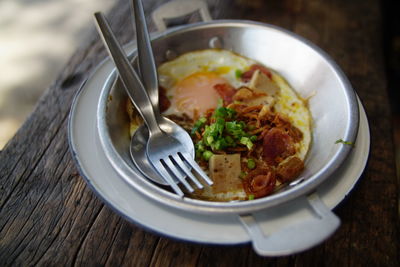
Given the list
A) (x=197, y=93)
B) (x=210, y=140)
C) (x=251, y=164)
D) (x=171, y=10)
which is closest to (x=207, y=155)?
(x=210, y=140)

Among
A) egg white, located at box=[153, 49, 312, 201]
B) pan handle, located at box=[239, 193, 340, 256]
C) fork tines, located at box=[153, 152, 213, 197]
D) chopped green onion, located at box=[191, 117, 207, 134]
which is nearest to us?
pan handle, located at box=[239, 193, 340, 256]

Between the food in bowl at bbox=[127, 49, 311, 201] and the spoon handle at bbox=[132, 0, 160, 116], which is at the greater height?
the spoon handle at bbox=[132, 0, 160, 116]

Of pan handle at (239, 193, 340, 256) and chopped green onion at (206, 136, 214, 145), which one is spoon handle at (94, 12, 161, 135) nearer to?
chopped green onion at (206, 136, 214, 145)

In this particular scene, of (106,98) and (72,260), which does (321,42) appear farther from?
(72,260)

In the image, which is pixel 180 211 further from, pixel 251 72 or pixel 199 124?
A: pixel 251 72

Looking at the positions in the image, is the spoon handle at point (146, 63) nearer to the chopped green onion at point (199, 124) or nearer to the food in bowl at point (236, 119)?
the food in bowl at point (236, 119)

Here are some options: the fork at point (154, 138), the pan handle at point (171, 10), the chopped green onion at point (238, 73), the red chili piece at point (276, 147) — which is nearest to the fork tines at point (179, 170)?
the fork at point (154, 138)

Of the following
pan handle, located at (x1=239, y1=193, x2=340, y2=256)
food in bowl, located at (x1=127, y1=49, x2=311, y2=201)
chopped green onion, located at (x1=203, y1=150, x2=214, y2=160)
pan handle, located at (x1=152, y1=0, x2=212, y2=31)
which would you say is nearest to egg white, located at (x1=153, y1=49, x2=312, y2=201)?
food in bowl, located at (x1=127, y1=49, x2=311, y2=201)

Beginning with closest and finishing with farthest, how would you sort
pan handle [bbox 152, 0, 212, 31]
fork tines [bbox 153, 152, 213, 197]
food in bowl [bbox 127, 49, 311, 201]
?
fork tines [bbox 153, 152, 213, 197] < food in bowl [bbox 127, 49, 311, 201] < pan handle [bbox 152, 0, 212, 31]

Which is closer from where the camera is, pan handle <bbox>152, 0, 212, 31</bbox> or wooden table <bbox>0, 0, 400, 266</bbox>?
wooden table <bbox>0, 0, 400, 266</bbox>
